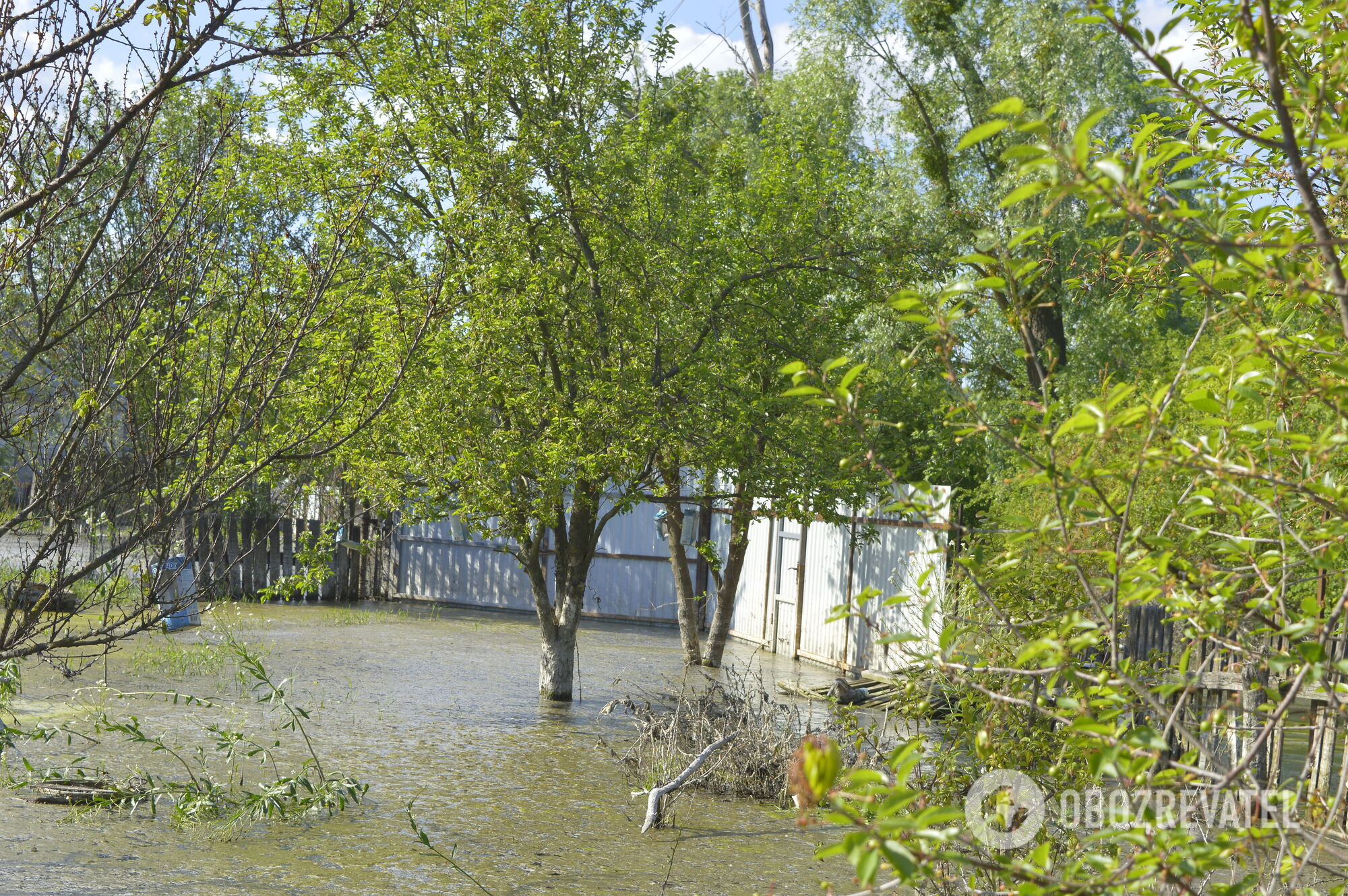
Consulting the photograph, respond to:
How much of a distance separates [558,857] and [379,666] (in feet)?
23.7

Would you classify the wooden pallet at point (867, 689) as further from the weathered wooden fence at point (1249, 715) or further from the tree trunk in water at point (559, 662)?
the weathered wooden fence at point (1249, 715)

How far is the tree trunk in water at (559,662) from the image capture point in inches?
437

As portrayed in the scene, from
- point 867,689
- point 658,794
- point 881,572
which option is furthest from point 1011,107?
point 881,572

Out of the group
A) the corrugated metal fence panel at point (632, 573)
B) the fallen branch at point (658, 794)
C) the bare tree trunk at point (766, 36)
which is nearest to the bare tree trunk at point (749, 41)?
the bare tree trunk at point (766, 36)

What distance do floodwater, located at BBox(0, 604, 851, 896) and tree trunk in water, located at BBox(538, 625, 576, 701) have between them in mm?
213

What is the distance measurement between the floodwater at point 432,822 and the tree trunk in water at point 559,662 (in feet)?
0.70

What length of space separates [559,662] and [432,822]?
4.30m

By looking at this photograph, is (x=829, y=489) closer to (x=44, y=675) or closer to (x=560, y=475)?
(x=560, y=475)

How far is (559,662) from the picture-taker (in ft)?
36.5

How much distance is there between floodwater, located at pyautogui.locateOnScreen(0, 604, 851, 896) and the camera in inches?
223

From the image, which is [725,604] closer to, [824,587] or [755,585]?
[824,587]

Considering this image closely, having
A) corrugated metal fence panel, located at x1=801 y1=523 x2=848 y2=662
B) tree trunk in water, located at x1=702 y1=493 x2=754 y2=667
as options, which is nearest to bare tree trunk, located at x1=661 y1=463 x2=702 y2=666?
tree trunk in water, located at x1=702 y1=493 x2=754 y2=667

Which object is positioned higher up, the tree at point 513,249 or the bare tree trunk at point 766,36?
the bare tree trunk at point 766,36

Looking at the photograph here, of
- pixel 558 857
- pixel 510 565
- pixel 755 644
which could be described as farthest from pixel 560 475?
pixel 510 565
